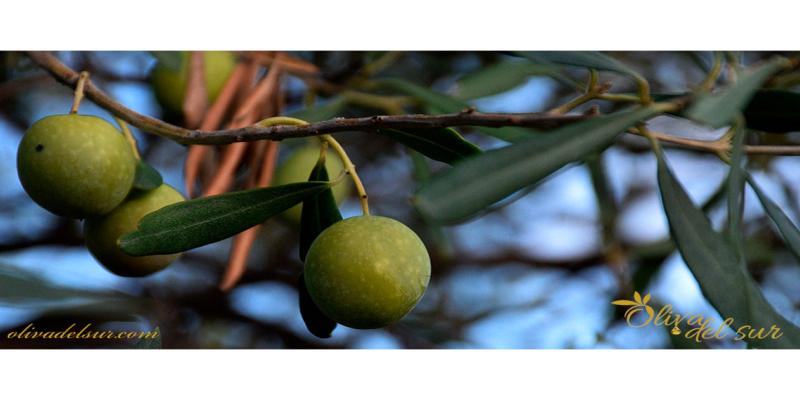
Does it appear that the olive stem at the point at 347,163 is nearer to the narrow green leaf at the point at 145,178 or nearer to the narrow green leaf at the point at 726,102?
the narrow green leaf at the point at 145,178

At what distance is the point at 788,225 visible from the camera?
0.71m

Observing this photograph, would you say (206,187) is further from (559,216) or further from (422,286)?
(559,216)

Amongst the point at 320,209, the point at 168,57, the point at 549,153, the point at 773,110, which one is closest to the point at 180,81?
the point at 168,57

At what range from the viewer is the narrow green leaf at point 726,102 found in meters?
0.49

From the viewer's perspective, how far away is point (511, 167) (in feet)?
1.90

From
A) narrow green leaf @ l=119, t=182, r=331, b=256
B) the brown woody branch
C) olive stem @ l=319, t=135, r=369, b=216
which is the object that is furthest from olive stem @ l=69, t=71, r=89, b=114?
olive stem @ l=319, t=135, r=369, b=216

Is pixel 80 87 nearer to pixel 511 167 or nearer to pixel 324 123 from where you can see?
pixel 324 123

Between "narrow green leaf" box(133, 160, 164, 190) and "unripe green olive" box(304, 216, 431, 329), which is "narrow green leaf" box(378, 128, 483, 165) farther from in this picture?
"narrow green leaf" box(133, 160, 164, 190)

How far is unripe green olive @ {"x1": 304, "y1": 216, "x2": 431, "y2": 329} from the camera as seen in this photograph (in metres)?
0.75

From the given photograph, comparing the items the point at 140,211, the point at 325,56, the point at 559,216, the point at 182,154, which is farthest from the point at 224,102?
the point at 559,216

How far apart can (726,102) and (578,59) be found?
0.30 meters

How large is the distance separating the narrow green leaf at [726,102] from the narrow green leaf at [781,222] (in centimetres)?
17

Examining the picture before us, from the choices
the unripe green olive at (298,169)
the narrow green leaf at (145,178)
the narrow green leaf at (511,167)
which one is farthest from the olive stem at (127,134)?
the narrow green leaf at (511,167)
